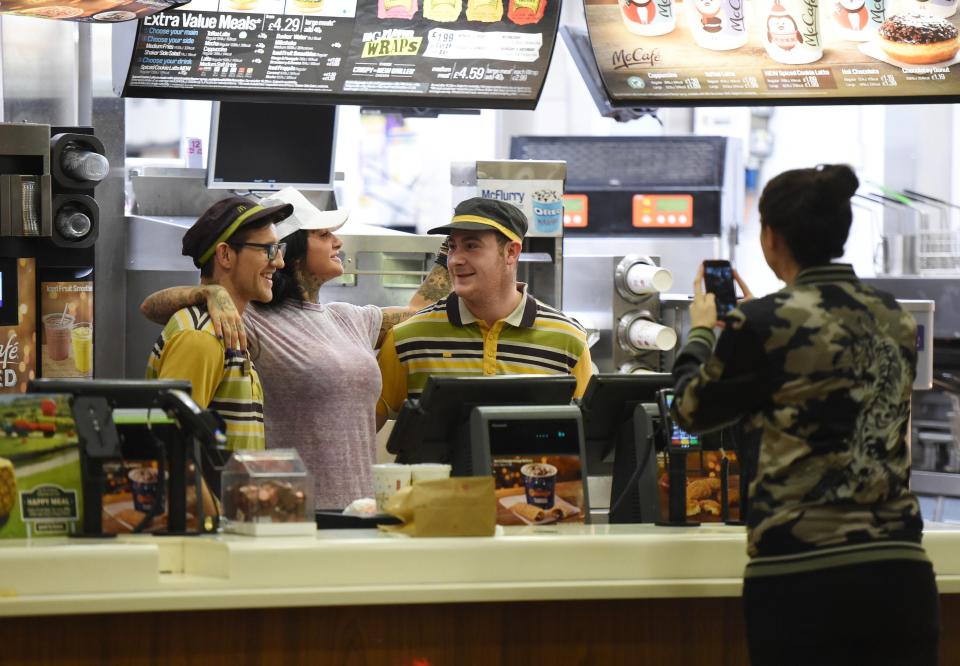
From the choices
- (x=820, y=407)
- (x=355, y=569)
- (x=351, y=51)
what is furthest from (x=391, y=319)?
(x=820, y=407)

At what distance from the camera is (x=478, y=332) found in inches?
155

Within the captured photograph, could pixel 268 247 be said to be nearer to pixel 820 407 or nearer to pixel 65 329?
pixel 65 329

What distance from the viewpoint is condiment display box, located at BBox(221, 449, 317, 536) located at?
8.75 ft

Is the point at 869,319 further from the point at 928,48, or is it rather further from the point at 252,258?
the point at 928,48

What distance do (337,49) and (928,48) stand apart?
211 cm

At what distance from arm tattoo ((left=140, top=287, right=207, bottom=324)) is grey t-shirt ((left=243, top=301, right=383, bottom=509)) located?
22cm

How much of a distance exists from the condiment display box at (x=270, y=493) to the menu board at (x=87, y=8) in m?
1.81

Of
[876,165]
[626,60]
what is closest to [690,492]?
[626,60]

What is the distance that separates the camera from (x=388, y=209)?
14.7 metres

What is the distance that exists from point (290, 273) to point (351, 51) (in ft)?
4.25

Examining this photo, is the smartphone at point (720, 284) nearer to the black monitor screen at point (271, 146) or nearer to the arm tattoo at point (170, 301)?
the arm tattoo at point (170, 301)

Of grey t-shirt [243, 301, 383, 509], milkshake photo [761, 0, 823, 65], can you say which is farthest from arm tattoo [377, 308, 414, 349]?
milkshake photo [761, 0, 823, 65]

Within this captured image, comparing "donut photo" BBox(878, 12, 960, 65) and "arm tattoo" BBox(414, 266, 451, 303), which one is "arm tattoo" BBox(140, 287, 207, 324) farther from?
"donut photo" BBox(878, 12, 960, 65)

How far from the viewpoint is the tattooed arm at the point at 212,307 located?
3.25 meters
